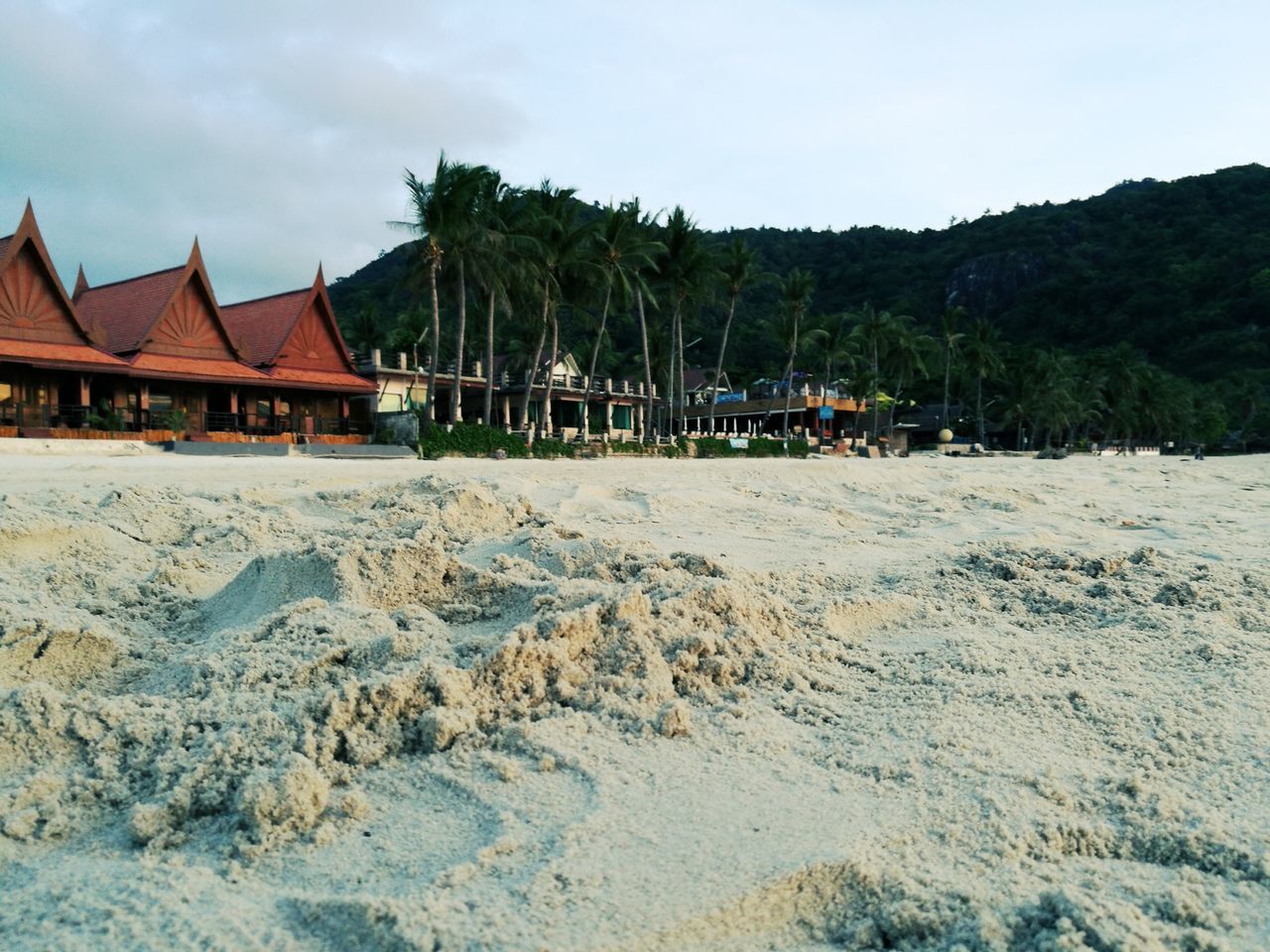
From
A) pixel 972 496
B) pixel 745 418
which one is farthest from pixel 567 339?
pixel 972 496

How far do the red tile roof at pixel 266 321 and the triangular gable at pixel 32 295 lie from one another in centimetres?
547

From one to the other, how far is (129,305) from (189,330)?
2.18 metres

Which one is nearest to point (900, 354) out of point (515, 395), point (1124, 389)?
point (1124, 389)

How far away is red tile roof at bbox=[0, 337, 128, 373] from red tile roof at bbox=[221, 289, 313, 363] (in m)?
5.22

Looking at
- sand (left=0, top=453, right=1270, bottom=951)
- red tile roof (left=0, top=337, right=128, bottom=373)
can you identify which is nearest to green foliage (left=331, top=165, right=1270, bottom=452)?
red tile roof (left=0, top=337, right=128, bottom=373)

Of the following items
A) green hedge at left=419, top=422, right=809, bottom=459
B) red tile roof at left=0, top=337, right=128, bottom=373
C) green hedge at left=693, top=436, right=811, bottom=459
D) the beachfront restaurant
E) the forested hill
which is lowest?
green hedge at left=693, top=436, right=811, bottom=459

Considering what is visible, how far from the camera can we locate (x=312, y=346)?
27.8m

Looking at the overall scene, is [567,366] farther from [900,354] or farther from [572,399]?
[900,354]

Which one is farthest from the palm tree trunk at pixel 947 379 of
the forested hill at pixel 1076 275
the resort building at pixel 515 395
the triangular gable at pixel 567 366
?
the triangular gable at pixel 567 366

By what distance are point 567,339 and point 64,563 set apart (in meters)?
65.2

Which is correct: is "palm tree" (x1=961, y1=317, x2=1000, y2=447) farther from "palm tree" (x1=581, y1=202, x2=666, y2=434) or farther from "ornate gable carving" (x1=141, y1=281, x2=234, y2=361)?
"ornate gable carving" (x1=141, y1=281, x2=234, y2=361)

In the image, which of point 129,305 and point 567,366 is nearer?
point 129,305

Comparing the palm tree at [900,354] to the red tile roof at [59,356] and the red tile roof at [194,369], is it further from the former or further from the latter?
the red tile roof at [59,356]

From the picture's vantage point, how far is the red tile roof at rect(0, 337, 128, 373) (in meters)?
19.9
